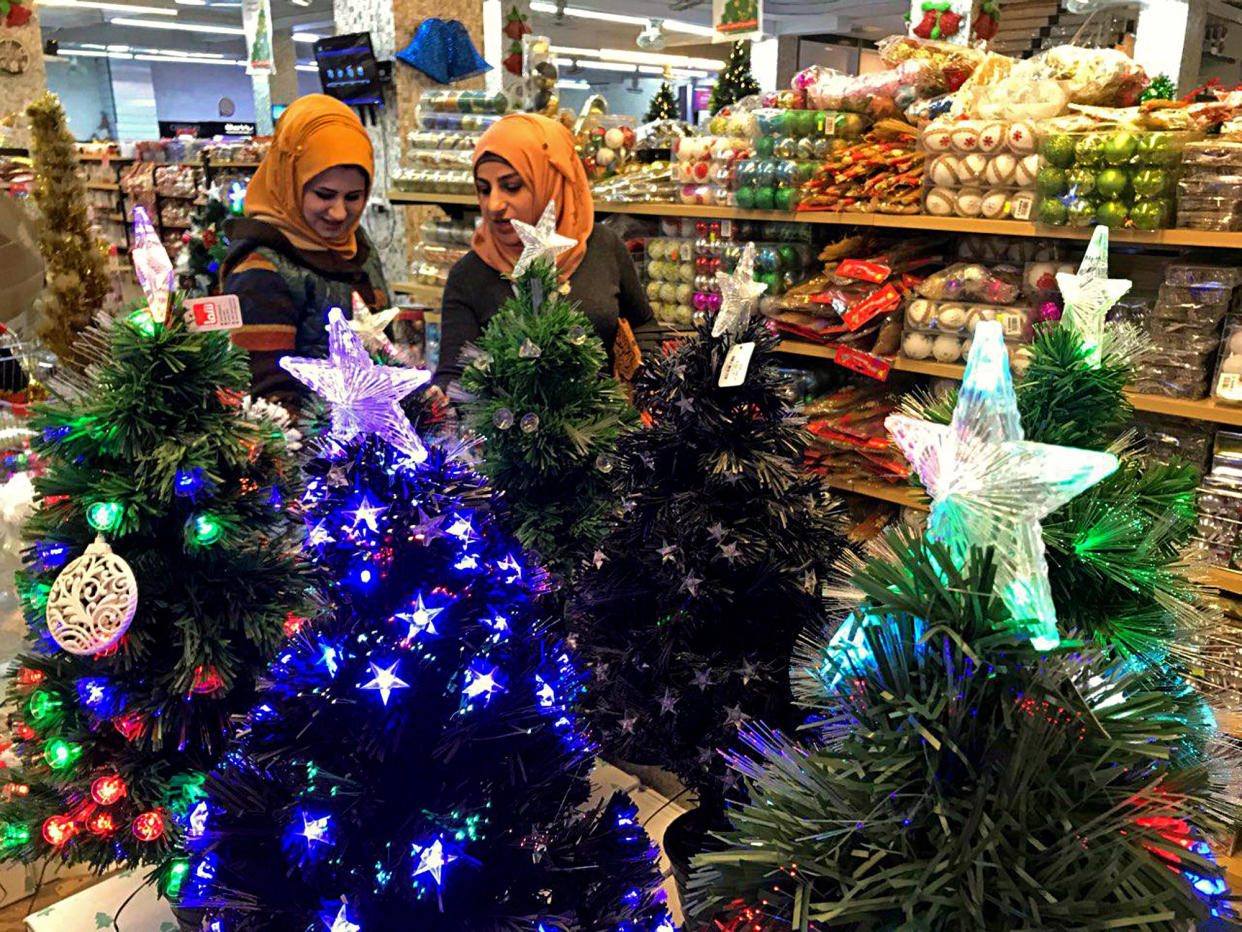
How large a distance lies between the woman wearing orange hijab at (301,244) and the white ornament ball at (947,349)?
1.61m

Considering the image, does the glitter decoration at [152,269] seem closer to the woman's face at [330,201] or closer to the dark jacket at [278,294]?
the dark jacket at [278,294]

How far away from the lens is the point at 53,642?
1.11 m

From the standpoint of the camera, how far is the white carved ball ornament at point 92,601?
1011mm

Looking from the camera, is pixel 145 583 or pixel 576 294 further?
pixel 576 294

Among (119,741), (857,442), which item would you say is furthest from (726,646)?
(857,442)

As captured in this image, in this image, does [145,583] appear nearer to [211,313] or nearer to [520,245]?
[211,313]

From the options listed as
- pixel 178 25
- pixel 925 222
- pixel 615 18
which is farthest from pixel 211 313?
pixel 178 25

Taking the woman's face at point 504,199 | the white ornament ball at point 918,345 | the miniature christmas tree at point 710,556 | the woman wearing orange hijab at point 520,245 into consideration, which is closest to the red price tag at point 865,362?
the white ornament ball at point 918,345

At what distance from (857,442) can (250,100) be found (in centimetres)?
2154

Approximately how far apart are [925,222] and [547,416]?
1.72m

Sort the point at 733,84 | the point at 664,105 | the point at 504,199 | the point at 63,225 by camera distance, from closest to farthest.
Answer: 1. the point at 504,199
2. the point at 63,225
3. the point at 733,84
4. the point at 664,105

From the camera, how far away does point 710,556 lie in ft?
3.61

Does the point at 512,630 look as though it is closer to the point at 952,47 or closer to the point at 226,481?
the point at 226,481

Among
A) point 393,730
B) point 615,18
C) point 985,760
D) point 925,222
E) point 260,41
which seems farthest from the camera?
point 615,18
